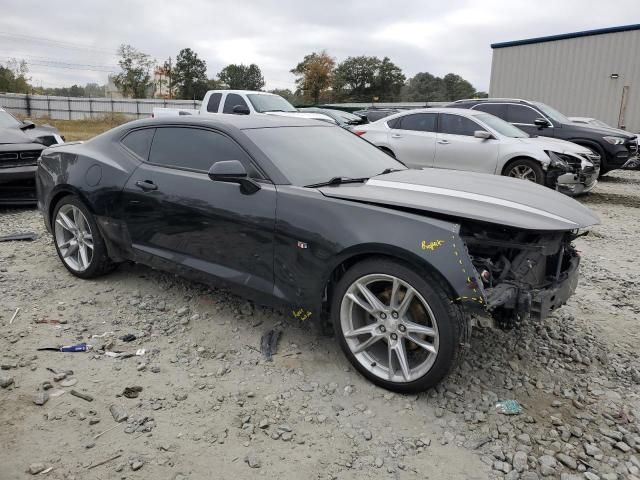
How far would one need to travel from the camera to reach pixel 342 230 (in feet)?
9.60

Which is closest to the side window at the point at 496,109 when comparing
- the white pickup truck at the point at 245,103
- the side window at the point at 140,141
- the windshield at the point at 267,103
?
the white pickup truck at the point at 245,103

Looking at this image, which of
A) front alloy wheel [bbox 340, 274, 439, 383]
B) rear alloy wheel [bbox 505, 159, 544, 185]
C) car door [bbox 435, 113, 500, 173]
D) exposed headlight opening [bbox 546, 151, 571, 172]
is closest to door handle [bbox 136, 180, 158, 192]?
front alloy wheel [bbox 340, 274, 439, 383]

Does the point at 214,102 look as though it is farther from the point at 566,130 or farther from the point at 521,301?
the point at 521,301

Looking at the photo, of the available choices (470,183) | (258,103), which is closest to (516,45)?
(258,103)

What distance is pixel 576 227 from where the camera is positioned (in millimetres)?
2840

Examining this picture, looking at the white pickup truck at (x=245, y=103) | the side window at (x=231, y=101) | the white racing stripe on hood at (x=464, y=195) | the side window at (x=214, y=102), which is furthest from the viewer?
the side window at (x=214, y=102)

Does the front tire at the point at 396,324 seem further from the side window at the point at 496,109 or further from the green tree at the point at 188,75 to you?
the green tree at the point at 188,75

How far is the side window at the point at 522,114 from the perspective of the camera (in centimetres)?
1060

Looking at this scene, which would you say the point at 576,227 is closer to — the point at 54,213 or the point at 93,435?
the point at 93,435

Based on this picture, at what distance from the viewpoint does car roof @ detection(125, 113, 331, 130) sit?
3736mm

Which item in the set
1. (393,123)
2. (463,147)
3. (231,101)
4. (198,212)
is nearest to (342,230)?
(198,212)

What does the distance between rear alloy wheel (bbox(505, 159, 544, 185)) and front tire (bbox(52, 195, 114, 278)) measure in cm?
644

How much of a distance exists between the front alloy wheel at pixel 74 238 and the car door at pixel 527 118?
29.6 feet

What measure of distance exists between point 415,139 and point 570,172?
2631 mm
